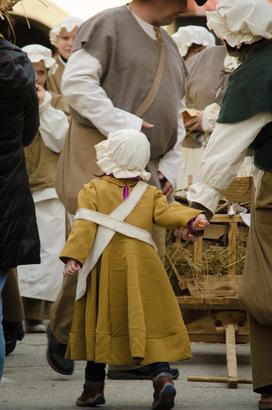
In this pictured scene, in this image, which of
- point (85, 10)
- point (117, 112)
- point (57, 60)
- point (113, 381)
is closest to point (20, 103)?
point (117, 112)

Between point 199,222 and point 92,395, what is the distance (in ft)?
3.49

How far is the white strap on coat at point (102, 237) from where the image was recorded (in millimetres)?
7941

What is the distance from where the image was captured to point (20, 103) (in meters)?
7.94

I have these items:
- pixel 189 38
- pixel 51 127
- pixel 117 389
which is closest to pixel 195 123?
pixel 51 127

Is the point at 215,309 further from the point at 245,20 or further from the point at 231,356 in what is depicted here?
the point at 245,20

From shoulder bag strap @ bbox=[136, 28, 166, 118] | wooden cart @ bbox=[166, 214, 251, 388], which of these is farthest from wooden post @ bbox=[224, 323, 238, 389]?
shoulder bag strap @ bbox=[136, 28, 166, 118]

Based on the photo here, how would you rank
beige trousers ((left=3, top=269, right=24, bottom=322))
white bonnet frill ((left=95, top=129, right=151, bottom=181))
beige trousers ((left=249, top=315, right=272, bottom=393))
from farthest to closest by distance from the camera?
1. beige trousers ((left=3, top=269, right=24, bottom=322))
2. white bonnet frill ((left=95, top=129, right=151, bottom=181))
3. beige trousers ((left=249, top=315, right=272, bottom=393))

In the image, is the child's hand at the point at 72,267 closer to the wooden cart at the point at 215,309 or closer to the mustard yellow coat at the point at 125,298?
the mustard yellow coat at the point at 125,298

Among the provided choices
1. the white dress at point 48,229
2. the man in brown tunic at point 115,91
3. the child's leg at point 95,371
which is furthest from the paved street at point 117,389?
the white dress at point 48,229

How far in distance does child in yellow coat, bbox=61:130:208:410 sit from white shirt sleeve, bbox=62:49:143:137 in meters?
0.58

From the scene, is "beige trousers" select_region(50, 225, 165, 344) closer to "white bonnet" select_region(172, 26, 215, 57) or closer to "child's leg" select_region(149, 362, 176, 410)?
"child's leg" select_region(149, 362, 176, 410)

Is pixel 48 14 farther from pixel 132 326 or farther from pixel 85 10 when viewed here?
pixel 132 326

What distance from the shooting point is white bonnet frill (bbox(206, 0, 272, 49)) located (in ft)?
24.9

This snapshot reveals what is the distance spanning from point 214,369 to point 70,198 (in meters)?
1.38
